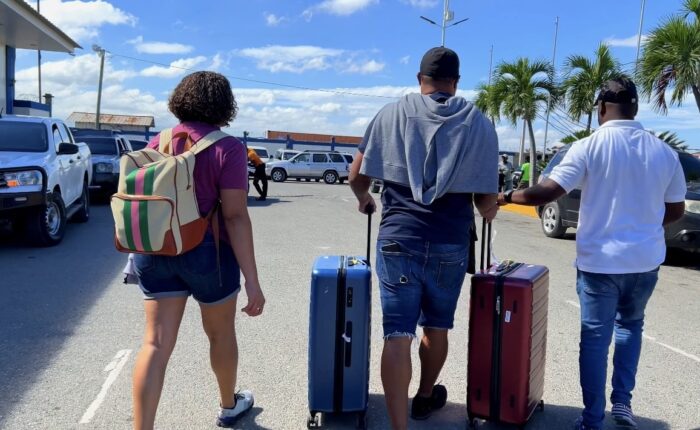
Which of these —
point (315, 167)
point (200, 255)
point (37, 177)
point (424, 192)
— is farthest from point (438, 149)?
point (315, 167)

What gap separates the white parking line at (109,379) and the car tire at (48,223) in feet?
15.8

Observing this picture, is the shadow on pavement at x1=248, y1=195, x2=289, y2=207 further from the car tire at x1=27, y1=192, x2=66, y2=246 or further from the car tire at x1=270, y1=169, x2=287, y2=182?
the car tire at x1=270, y1=169, x2=287, y2=182

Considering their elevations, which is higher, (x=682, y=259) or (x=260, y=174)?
(x=260, y=174)

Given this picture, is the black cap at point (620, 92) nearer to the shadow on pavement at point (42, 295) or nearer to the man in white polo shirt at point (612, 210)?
the man in white polo shirt at point (612, 210)

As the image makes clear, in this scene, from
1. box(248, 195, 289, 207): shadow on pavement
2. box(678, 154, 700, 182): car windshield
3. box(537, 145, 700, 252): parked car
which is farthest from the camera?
box(248, 195, 289, 207): shadow on pavement

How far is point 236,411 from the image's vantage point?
10.9 feet

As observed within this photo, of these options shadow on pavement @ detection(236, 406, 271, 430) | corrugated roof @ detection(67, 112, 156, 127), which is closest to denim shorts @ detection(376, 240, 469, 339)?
shadow on pavement @ detection(236, 406, 271, 430)

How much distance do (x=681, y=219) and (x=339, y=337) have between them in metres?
6.73

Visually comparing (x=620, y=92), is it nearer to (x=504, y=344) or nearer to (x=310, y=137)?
(x=504, y=344)

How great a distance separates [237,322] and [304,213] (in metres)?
9.24

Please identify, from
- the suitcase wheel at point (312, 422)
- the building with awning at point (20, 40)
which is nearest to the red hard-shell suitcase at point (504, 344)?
the suitcase wheel at point (312, 422)

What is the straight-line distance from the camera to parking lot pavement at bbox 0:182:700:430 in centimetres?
347

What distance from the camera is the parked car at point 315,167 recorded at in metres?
31.9

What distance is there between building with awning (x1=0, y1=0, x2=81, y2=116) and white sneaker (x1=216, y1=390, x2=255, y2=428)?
1973 centimetres
